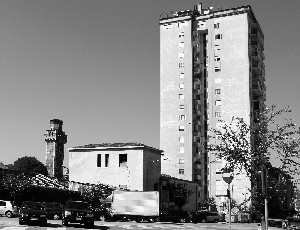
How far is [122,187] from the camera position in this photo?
70625 millimetres

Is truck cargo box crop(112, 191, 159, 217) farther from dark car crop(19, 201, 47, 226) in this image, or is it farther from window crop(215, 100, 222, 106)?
window crop(215, 100, 222, 106)

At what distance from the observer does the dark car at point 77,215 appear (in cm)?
3259

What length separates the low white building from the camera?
70188mm

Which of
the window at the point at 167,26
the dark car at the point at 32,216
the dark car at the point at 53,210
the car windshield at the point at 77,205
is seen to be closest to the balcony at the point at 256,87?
the window at the point at 167,26

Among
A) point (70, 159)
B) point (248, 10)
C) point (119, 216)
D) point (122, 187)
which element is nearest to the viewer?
point (119, 216)

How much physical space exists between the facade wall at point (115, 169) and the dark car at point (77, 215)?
117ft

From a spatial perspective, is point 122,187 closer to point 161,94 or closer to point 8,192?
point 8,192

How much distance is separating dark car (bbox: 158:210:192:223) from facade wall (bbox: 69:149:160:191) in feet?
39.7

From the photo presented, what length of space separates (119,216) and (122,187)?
21176 millimetres

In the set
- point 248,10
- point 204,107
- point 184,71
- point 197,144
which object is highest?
point 248,10

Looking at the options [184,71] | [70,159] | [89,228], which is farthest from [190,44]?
[89,228]

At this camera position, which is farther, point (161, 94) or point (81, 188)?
point (161, 94)

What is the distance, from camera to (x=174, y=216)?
55156 millimetres

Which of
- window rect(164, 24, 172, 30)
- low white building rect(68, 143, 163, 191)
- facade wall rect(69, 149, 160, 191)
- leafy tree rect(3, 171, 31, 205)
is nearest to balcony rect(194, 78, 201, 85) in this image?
window rect(164, 24, 172, 30)
